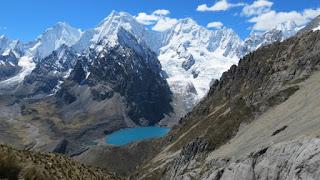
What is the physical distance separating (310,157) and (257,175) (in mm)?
17252

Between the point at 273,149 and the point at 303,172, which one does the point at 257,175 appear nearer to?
the point at 273,149

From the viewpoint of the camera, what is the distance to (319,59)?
6713 inches

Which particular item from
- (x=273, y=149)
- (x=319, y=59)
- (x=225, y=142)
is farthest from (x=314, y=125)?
(x=319, y=59)

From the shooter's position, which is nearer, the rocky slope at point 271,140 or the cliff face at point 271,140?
the rocky slope at point 271,140

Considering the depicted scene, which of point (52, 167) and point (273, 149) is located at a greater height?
point (52, 167)

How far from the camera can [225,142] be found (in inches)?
5960

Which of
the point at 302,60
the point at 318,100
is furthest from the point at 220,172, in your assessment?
the point at 302,60

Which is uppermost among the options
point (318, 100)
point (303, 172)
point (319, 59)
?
point (319, 59)

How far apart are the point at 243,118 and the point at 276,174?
Answer: 305 feet

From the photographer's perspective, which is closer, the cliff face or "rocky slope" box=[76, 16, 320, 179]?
"rocky slope" box=[76, 16, 320, 179]

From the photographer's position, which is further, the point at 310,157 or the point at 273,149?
the point at 273,149

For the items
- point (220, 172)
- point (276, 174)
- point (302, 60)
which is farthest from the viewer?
point (302, 60)

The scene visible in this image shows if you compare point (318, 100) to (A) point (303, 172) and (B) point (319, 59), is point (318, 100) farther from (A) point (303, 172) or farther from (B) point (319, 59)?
(B) point (319, 59)

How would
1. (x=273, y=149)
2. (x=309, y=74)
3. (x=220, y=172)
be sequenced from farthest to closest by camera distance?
(x=309, y=74)
(x=220, y=172)
(x=273, y=149)
